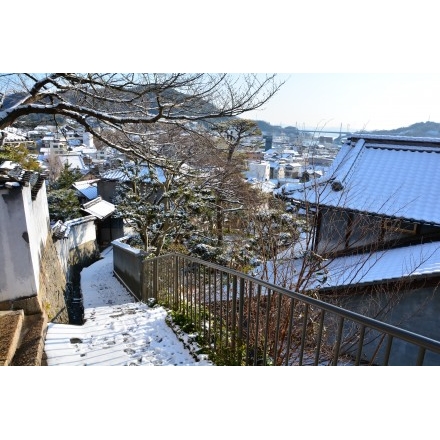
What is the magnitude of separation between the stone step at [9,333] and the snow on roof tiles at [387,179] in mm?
4738

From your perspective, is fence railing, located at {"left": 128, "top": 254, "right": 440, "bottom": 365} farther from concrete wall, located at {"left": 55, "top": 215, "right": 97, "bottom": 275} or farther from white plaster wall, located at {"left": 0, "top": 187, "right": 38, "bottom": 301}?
concrete wall, located at {"left": 55, "top": 215, "right": 97, "bottom": 275}

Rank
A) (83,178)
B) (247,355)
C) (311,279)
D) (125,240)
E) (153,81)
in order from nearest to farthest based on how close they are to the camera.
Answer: (247,355) → (153,81) → (311,279) → (125,240) → (83,178)

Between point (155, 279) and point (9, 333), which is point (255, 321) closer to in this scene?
point (9, 333)

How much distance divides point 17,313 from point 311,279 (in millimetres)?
3484

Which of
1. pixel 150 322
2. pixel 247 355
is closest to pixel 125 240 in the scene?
pixel 150 322

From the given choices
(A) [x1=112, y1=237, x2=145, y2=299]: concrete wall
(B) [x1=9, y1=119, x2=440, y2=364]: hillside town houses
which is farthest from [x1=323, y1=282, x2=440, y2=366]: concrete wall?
(A) [x1=112, y1=237, x2=145, y2=299]: concrete wall

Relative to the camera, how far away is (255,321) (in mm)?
2631

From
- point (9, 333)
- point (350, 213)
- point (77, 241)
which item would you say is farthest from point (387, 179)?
point (77, 241)

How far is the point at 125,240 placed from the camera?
38.5ft

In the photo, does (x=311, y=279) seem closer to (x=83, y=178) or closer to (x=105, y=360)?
(x=105, y=360)

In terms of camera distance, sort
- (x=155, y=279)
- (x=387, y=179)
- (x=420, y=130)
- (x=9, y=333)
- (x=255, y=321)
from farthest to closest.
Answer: (x=420, y=130) → (x=387, y=179) → (x=155, y=279) → (x=9, y=333) → (x=255, y=321)

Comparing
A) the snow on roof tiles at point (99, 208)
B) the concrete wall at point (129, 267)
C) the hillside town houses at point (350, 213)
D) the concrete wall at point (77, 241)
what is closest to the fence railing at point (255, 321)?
the hillside town houses at point (350, 213)

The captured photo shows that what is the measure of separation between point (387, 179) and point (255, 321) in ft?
20.1
